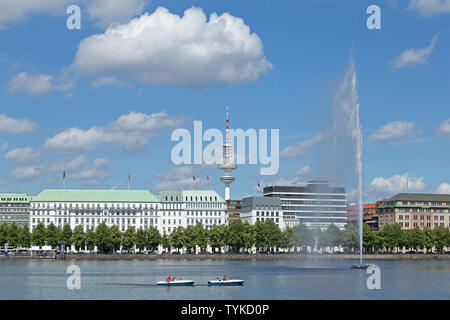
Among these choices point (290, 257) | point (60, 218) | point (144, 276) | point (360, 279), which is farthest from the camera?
point (60, 218)

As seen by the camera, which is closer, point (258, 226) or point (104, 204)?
point (258, 226)

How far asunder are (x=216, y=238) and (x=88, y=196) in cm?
4306

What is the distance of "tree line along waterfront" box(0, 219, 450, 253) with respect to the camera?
6491 inches

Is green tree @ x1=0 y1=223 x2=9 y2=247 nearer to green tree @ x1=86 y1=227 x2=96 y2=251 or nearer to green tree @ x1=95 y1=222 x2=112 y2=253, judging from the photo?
green tree @ x1=86 y1=227 x2=96 y2=251

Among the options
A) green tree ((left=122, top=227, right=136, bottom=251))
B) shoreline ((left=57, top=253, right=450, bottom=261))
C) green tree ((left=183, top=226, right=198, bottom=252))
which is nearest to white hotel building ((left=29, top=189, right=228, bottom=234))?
green tree ((left=183, top=226, right=198, bottom=252))

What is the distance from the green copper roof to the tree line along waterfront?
65.6ft

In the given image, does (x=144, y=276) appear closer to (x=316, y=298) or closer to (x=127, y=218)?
(x=316, y=298)

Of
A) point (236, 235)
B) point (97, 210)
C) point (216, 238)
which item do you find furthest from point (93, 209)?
point (236, 235)

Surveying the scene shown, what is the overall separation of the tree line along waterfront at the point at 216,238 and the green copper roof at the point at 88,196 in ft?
65.6

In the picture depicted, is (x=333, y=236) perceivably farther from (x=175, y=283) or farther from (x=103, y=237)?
(x=175, y=283)
